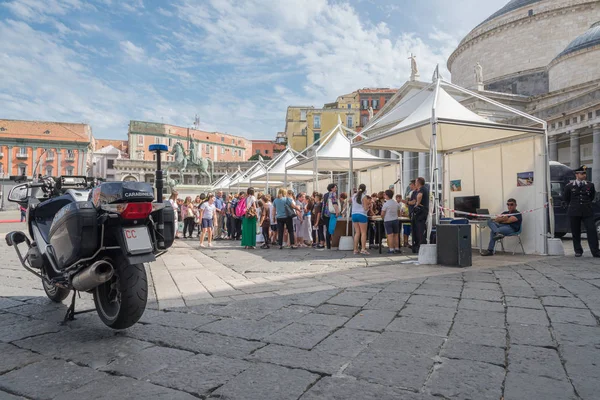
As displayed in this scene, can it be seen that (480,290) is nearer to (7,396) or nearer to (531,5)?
(7,396)

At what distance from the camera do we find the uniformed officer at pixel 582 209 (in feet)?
25.0

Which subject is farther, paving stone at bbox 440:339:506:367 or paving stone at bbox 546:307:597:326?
paving stone at bbox 546:307:597:326

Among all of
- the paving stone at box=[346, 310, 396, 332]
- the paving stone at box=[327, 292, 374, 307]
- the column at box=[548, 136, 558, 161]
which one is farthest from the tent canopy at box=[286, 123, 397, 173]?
the column at box=[548, 136, 558, 161]

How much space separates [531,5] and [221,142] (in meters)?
63.2

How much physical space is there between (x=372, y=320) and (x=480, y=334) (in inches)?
33.5

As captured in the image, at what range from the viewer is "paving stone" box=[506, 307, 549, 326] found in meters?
3.40

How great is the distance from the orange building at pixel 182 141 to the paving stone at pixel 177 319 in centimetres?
6950

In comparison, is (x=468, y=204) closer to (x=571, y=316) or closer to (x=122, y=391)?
(x=571, y=316)

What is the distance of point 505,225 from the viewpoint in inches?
328

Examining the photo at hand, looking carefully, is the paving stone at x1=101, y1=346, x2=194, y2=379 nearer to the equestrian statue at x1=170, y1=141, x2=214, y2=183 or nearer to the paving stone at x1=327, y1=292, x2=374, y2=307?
the paving stone at x1=327, y1=292, x2=374, y2=307

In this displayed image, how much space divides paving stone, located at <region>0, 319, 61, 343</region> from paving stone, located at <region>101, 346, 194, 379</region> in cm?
111

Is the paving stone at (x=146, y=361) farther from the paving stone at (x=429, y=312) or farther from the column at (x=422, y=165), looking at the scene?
the column at (x=422, y=165)

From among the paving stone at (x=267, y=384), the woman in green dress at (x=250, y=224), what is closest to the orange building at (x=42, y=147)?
the woman in green dress at (x=250, y=224)

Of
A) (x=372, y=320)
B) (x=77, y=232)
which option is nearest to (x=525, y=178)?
(x=372, y=320)
